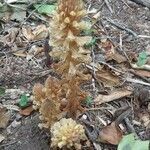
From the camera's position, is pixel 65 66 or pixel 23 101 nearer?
pixel 65 66

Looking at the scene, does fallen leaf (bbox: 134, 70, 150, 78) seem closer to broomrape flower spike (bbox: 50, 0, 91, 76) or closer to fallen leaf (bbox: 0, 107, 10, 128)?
broomrape flower spike (bbox: 50, 0, 91, 76)

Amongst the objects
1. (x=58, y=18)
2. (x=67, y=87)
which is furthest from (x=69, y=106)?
(x=58, y=18)

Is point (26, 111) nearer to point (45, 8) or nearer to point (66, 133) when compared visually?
point (66, 133)

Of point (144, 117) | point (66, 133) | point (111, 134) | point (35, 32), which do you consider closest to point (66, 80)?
point (66, 133)

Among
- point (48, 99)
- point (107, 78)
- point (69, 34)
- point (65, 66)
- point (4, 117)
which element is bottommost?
point (4, 117)

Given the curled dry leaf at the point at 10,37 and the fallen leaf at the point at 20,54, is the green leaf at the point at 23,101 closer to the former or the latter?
the fallen leaf at the point at 20,54

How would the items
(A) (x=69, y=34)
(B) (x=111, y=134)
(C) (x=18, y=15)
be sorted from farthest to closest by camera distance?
(C) (x=18, y=15)
(B) (x=111, y=134)
(A) (x=69, y=34)
